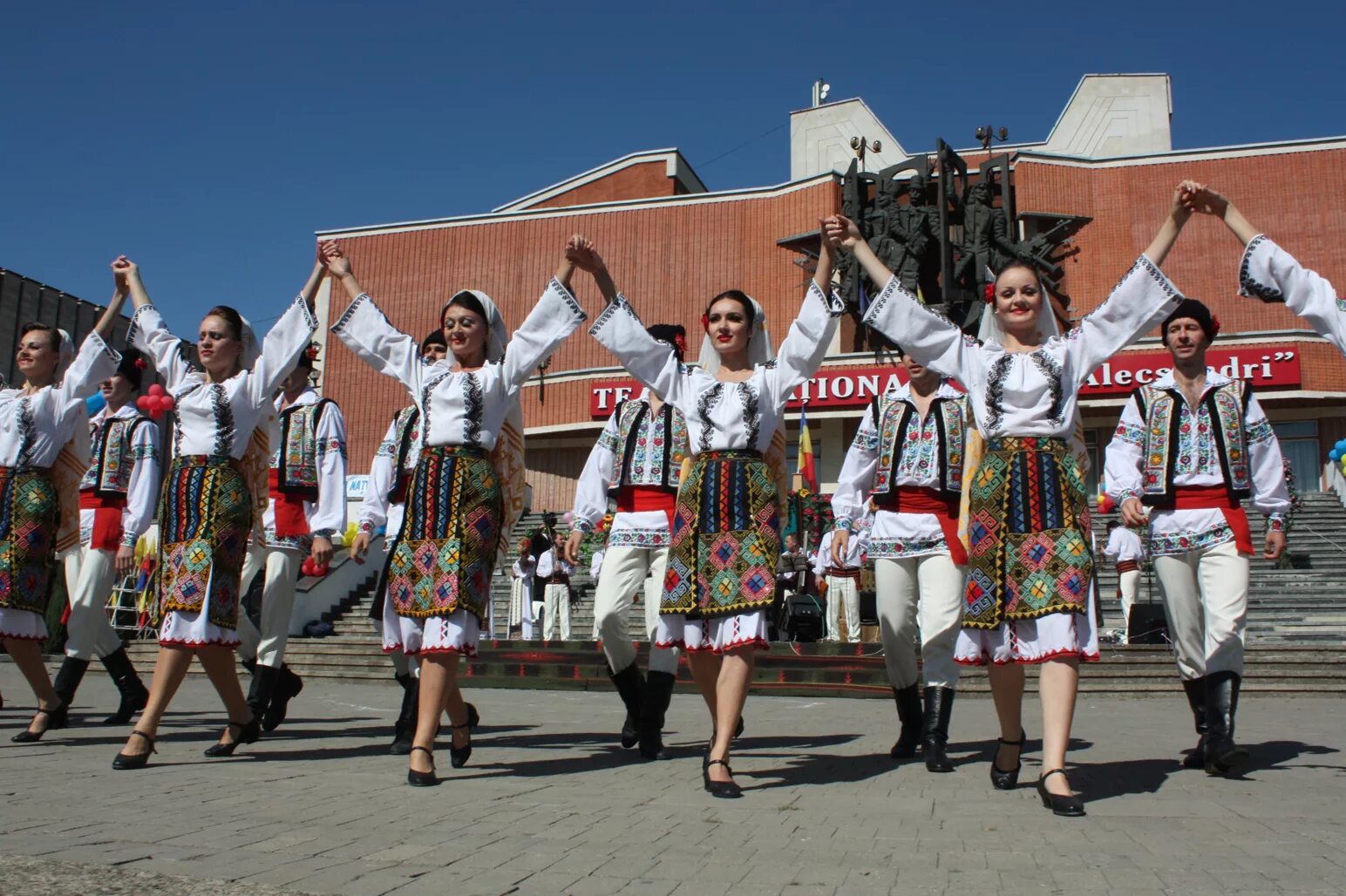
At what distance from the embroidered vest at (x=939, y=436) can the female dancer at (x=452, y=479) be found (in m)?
1.84

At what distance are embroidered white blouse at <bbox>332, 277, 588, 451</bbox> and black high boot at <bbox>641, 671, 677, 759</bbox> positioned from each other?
67.3 inches

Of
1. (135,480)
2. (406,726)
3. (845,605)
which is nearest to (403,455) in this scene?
(406,726)

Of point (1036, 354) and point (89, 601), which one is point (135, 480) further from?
point (1036, 354)

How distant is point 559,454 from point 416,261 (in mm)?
10252

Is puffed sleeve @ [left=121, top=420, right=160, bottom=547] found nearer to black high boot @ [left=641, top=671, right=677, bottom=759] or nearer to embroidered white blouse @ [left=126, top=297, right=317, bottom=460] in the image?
embroidered white blouse @ [left=126, top=297, right=317, bottom=460]

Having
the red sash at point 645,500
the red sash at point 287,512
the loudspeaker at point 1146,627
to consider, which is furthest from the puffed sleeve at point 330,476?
the loudspeaker at point 1146,627

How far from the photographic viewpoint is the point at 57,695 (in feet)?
22.7

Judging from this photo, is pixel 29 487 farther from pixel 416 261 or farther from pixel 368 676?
pixel 416 261

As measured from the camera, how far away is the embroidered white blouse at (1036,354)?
485cm

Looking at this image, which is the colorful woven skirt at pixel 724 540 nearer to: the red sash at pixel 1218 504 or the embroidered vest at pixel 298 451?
the red sash at pixel 1218 504

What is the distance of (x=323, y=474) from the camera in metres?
6.77

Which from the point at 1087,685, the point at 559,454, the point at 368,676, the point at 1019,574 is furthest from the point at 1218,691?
the point at 559,454

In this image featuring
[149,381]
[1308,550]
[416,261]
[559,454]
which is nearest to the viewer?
[1308,550]

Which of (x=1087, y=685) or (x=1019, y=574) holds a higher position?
Answer: (x=1019, y=574)
